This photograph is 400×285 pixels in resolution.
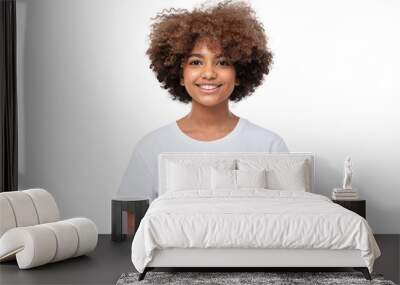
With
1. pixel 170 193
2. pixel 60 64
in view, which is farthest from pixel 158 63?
pixel 170 193

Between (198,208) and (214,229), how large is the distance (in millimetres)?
268

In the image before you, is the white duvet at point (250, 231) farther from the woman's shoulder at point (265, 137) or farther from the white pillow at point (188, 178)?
the woman's shoulder at point (265, 137)

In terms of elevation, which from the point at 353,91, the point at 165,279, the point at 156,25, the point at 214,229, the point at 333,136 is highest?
the point at 156,25

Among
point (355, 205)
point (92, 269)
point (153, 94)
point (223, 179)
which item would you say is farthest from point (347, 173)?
point (92, 269)

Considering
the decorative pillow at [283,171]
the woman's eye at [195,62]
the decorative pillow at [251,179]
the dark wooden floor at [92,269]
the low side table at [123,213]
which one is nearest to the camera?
the dark wooden floor at [92,269]

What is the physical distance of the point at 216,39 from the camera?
23.8ft

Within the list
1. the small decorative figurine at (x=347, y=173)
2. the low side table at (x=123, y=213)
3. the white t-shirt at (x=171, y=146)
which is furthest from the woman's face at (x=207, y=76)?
the small decorative figurine at (x=347, y=173)

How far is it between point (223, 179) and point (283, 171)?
629 mm

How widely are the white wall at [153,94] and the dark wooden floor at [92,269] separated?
3.68ft

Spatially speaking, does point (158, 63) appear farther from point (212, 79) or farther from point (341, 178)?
point (341, 178)

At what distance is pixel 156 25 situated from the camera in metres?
7.44

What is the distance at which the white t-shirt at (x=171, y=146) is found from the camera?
7375 mm

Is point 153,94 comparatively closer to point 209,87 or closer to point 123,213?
point 209,87

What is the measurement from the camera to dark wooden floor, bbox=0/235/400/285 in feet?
17.0
